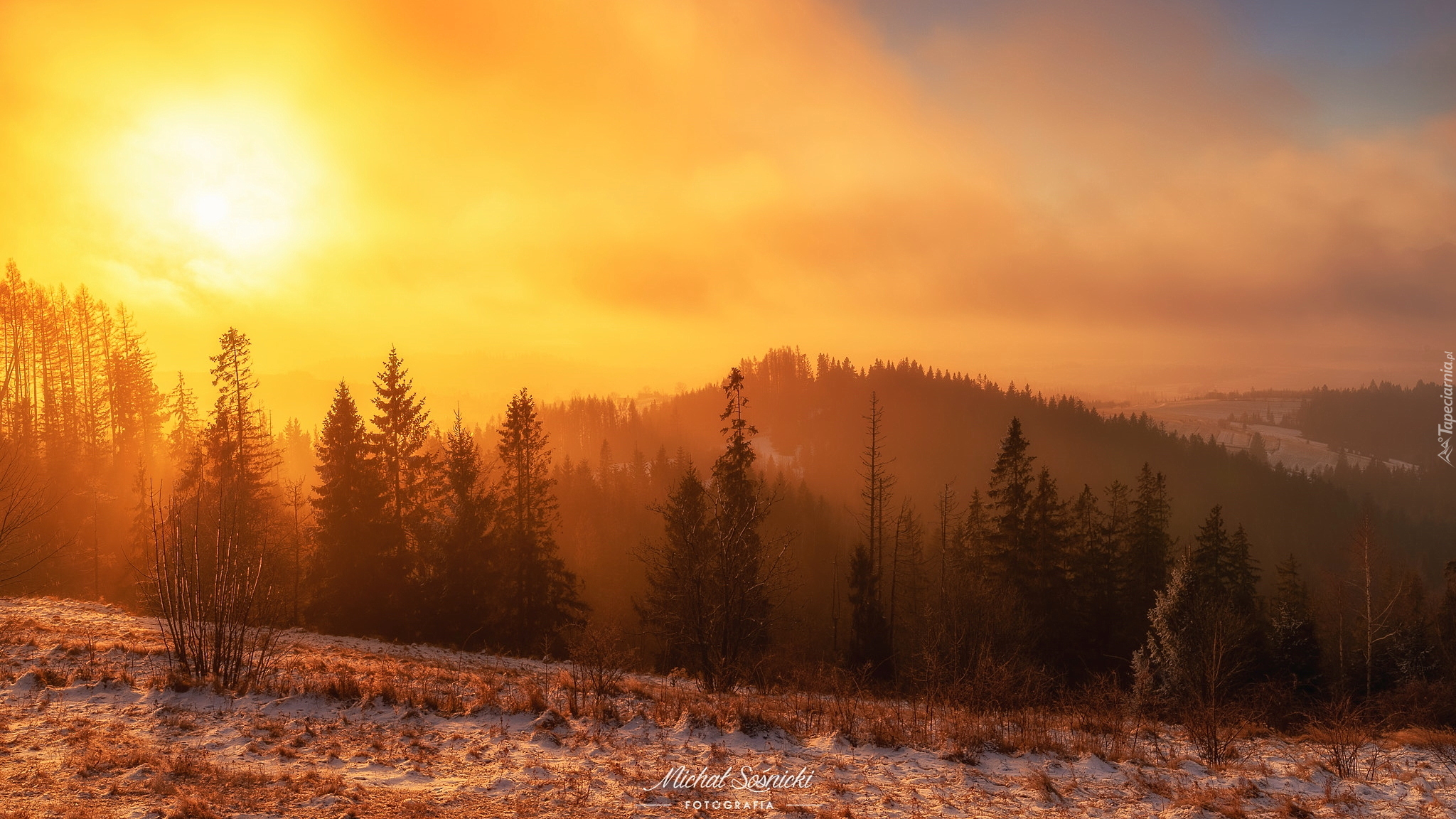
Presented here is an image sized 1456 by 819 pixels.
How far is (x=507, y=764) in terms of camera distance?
29.7 feet

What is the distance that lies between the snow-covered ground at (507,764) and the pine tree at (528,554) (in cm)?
2124

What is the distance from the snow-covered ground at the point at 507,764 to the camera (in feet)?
25.3

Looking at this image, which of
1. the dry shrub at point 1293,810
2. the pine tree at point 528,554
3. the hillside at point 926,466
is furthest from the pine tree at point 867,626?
the hillside at point 926,466

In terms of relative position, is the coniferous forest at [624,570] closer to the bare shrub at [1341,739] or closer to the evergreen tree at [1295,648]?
the evergreen tree at [1295,648]

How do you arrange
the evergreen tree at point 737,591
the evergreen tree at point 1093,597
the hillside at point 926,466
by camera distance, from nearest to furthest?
the evergreen tree at point 737,591 < the evergreen tree at point 1093,597 < the hillside at point 926,466

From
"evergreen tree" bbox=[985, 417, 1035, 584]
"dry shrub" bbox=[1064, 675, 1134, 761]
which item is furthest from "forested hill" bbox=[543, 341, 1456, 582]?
"dry shrub" bbox=[1064, 675, 1134, 761]

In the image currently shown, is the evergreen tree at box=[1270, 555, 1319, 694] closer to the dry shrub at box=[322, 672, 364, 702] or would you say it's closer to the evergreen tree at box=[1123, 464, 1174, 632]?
the evergreen tree at box=[1123, 464, 1174, 632]

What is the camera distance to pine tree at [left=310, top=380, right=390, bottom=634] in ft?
105

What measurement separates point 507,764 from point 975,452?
162 meters

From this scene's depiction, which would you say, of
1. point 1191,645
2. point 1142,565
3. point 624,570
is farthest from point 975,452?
point 1191,645

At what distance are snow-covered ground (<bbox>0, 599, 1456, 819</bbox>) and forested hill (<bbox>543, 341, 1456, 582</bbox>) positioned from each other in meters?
102

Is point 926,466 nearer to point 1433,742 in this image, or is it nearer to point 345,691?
point 1433,742

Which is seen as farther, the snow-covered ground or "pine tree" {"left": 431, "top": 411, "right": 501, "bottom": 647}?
"pine tree" {"left": 431, "top": 411, "right": 501, "bottom": 647}

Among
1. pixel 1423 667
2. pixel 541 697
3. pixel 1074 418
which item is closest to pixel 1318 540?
pixel 1074 418
